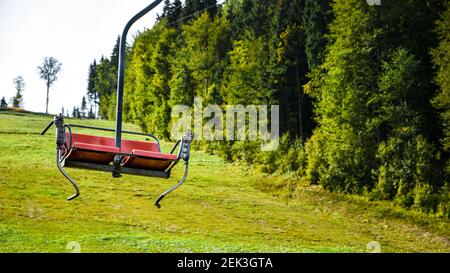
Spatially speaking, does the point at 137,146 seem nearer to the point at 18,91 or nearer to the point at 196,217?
the point at 196,217

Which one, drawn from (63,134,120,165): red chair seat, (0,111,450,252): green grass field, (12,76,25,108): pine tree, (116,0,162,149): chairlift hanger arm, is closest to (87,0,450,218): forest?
(0,111,450,252): green grass field

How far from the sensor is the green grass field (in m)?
22.0

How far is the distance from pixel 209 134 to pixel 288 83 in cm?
847

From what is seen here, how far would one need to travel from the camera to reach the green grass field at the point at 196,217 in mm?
22000

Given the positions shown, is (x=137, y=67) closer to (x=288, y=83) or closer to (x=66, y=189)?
(x=288, y=83)

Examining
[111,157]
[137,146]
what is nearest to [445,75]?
[137,146]

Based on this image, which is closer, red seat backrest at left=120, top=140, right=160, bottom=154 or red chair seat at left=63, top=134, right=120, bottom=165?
red chair seat at left=63, top=134, right=120, bottom=165

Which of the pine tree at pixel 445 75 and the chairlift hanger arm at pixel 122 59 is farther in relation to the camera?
the pine tree at pixel 445 75

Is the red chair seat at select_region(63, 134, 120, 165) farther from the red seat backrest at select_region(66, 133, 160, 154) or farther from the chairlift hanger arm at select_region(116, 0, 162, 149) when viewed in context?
the red seat backrest at select_region(66, 133, 160, 154)

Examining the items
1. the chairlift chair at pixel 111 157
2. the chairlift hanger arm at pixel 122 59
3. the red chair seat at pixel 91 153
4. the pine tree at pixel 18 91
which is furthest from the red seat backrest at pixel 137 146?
the pine tree at pixel 18 91

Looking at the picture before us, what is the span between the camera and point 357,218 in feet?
101

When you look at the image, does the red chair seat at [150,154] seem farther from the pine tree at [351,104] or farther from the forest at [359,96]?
the pine tree at [351,104]

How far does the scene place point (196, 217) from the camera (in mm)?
28031
